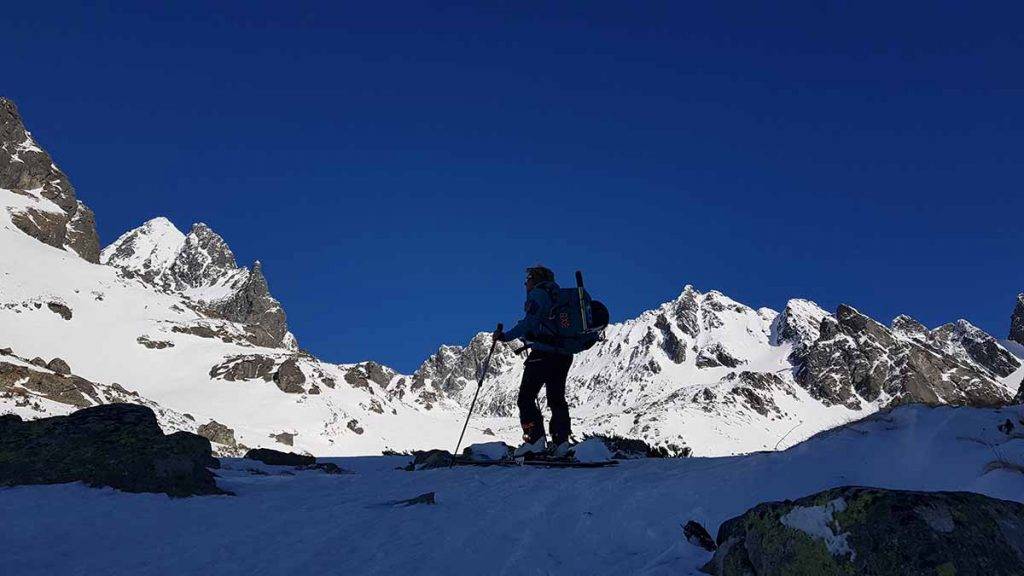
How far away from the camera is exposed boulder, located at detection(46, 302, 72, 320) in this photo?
96.2 m

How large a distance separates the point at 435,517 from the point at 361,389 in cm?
11235

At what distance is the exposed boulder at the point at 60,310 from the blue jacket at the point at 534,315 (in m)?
111

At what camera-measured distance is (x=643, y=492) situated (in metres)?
5.17

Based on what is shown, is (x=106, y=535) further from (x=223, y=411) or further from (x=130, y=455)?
(x=223, y=411)

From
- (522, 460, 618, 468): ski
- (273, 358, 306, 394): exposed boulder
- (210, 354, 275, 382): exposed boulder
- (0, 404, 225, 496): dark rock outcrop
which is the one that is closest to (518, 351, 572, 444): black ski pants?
(522, 460, 618, 468): ski

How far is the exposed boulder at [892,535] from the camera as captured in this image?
234 centimetres

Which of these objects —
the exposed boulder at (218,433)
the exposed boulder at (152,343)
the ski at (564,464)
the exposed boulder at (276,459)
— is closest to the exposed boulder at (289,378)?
the exposed boulder at (152,343)

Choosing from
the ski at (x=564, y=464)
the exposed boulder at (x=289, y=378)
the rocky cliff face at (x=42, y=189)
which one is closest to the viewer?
the ski at (x=564, y=464)

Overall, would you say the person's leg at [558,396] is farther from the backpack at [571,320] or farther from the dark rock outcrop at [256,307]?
the dark rock outcrop at [256,307]

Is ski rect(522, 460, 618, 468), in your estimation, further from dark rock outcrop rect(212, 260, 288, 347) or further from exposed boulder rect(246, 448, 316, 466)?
dark rock outcrop rect(212, 260, 288, 347)

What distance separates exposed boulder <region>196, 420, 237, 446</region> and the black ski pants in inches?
2529

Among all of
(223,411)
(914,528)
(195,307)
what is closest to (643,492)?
(914,528)

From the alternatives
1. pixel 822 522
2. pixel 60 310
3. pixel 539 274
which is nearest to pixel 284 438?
pixel 60 310

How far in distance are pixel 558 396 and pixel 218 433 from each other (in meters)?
66.8
